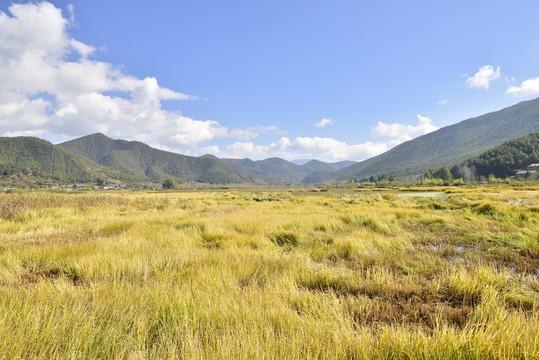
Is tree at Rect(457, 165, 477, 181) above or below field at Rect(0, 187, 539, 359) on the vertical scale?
below

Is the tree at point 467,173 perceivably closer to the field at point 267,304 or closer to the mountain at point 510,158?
the mountain at point 510,158

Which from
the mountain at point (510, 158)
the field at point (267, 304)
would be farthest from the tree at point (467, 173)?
the field at point (267, 304)

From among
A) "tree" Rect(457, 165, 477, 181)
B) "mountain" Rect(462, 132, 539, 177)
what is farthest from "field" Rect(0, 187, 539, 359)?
"mountain" Rect(462, 132, 539, 177)

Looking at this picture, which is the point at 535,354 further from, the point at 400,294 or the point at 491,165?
the point at 491,165

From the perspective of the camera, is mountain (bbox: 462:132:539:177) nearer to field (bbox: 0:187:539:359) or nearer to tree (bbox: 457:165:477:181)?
tree (bbox: 457:165:477:181)

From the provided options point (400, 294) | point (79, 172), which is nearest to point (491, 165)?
point (400, 294)

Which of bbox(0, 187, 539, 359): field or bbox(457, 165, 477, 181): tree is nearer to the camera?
bbox(0, 187, 539, 359): field

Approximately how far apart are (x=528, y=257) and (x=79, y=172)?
26245 cm

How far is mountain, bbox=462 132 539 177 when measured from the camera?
296 ft

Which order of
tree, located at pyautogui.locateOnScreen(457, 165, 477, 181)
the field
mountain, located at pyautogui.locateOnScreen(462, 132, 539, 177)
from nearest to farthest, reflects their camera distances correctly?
the field → mountain, located at pyautogui.locateOnScreen(462, 132, 539, 177) → tree, located at pyautogui.locateOnScreen(457, 165, 477, 181)

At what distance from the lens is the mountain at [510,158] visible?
90250mm

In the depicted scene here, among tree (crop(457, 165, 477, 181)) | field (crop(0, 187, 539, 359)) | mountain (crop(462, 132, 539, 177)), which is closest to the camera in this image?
field (crop(0, 187, 539, 359))

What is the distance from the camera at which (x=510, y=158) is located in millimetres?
92875

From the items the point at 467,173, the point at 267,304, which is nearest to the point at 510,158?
the point at 467,173
